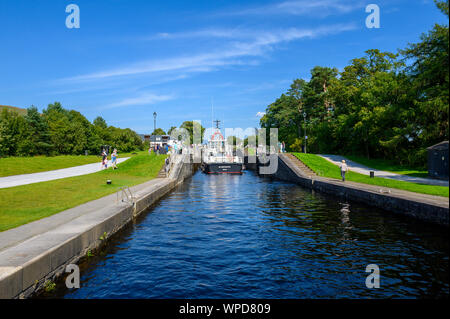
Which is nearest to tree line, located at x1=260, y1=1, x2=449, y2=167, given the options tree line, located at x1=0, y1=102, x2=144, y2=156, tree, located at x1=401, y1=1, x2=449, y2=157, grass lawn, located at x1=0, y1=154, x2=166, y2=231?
tree, located at x1=401, y1=1, x2=449, y2=157

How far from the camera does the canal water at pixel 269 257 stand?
7.29 meters

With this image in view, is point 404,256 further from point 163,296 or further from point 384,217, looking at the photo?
point 163,296

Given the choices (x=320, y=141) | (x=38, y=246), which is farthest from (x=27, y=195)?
(x=320, y=141)

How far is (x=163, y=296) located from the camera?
23.1 ft

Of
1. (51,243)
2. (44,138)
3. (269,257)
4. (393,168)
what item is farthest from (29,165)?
(44,138)

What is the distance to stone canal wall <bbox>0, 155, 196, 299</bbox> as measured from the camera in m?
6.10

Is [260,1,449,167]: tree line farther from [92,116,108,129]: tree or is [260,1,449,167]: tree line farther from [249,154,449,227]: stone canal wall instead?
[92,116,108,129]: tree

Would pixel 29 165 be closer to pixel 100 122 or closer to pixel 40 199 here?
pixel 40 199

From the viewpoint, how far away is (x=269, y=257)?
9539 mm

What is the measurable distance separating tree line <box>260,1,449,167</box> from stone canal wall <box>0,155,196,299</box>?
284 inches

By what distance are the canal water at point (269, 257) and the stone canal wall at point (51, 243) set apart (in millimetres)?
523

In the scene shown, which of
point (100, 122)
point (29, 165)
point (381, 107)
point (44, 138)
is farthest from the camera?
point (100, 122)

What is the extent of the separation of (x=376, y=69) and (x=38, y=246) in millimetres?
48689

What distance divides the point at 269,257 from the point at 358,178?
1733 centimetres
